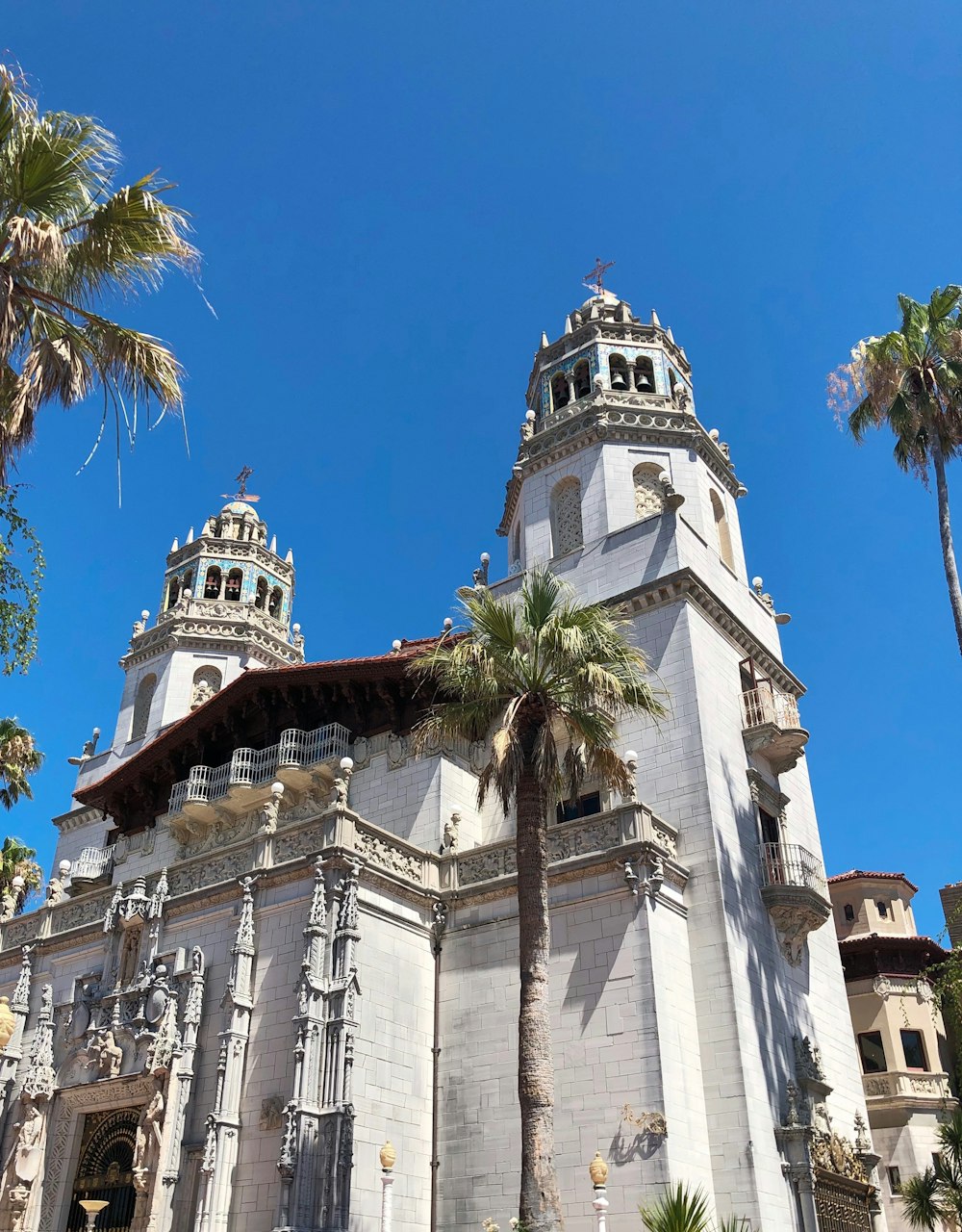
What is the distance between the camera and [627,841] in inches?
834

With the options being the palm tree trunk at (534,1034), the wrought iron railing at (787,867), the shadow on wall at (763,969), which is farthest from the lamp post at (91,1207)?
the wrought iron railing at (787,867)

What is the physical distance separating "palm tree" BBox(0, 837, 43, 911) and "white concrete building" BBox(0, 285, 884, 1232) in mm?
6600

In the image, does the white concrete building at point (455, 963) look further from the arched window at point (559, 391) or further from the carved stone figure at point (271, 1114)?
the arched window at point (559, 391)

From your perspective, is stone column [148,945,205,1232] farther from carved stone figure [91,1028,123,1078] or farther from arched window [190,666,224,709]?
arched window [190,666,224,709]

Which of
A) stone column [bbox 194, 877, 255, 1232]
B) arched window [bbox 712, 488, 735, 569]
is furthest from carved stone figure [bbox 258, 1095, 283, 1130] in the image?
arched window [bbox 712, 488, 735, 569]

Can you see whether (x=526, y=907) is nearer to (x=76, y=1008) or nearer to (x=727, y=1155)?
(x=727, y=1155)

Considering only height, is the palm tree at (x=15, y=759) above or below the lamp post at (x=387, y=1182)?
above

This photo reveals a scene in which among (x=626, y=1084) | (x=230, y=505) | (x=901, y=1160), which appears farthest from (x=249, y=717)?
(x=901, y=1160)

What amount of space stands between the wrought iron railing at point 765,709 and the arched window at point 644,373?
10587 mm

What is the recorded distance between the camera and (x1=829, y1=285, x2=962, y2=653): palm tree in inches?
958

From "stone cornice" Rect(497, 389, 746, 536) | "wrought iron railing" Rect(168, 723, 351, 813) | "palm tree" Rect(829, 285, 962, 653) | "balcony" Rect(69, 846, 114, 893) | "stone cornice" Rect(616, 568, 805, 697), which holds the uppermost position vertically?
"stone cornice" Rect(497, 389, 746, 536)

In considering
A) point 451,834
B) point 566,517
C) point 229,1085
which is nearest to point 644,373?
point 566,517

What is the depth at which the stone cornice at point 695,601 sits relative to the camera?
2580 cm

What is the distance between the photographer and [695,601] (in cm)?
2609
